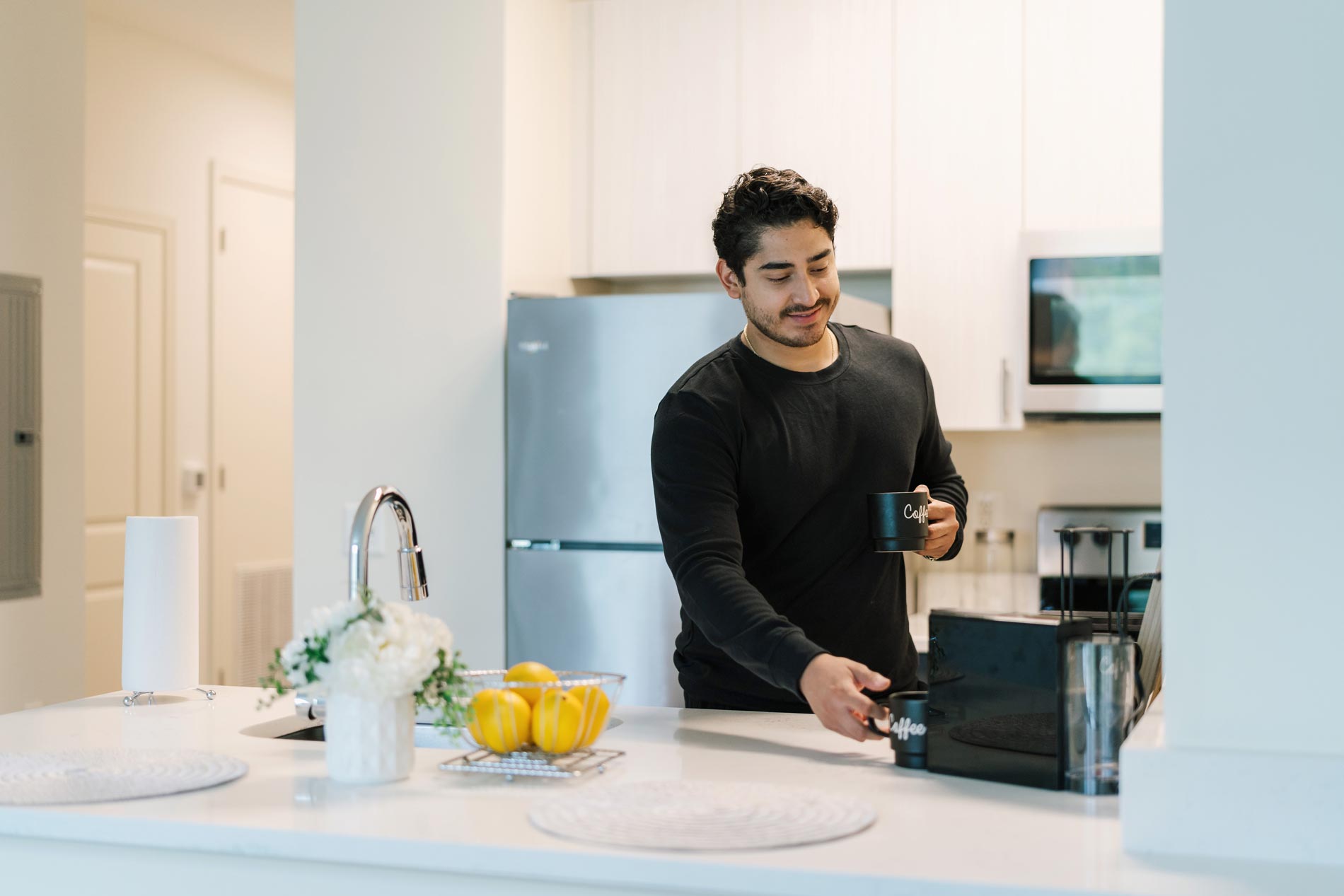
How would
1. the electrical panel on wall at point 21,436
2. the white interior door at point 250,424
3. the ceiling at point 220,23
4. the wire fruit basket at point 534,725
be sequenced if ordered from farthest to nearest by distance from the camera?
the white interior door at point 250,424
the ceiling at point 220,23
the electrical panel on wall at point 21,436
the wire fruit basket at point 534,725

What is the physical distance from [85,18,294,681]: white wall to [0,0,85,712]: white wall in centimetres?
53

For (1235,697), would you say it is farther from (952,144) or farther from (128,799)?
(952,144)

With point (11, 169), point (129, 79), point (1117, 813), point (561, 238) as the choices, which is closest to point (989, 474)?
point (561, 238)

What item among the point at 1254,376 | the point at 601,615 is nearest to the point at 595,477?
the point at 601,615

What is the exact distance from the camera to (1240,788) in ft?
4.05

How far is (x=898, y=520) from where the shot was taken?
1839 millimetres

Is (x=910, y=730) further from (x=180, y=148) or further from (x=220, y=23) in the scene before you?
(x=180, y=148)

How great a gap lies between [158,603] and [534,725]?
2.49ft

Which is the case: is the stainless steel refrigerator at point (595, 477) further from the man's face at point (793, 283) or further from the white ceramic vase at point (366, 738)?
the white ceramic vase at point (366, 738)

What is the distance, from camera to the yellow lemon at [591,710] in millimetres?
1534

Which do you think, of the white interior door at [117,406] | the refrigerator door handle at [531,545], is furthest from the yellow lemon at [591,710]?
the white interior door at [117,406]

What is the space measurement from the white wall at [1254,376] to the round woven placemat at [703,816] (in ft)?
1.11

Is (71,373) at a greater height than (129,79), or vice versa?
(129,79)

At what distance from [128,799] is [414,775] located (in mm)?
298
